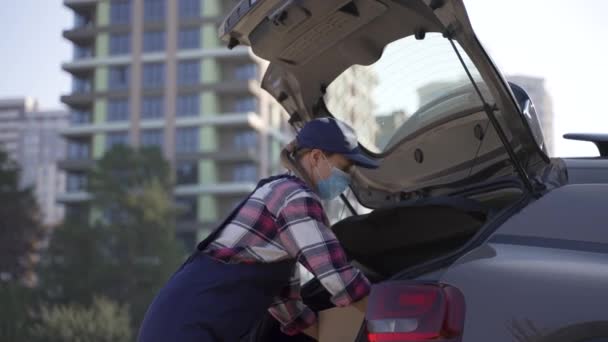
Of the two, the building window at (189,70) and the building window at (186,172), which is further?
the building window at (189,70)

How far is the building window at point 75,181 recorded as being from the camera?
70.5 metres

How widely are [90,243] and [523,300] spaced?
53052mm

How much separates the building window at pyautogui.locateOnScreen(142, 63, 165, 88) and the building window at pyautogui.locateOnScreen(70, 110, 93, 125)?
201 inches

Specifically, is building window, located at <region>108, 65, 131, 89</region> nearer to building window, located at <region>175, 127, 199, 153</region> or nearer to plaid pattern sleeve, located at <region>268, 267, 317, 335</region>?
building window, located at <region>175, 127, 199, 153</region>

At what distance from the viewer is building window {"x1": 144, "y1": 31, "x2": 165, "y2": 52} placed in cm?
6969

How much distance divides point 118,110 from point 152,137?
3.51 m

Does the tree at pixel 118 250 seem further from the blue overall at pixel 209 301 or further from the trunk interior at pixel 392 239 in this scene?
the blue overall at pixel 209 301

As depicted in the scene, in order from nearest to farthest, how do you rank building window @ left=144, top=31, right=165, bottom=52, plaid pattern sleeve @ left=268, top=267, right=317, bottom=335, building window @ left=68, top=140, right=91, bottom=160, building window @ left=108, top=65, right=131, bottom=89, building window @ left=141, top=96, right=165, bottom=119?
plaid pattern sleeve @ left=268, top=267, right=317, bottom=335 → building window @ left=141, top=96, right=165, bottom=119 → building window @ left=144, top=31, right=165, bottom=52 → building window @ left=108, top=65, right=131, bottom=89 → building window @ left=68, top=140, right=91, bottom=160

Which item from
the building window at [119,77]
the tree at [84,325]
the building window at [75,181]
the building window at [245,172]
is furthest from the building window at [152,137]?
the tree at [84,325]

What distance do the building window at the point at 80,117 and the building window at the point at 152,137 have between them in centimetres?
461

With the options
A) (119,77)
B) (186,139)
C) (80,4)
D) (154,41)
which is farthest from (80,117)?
(186,139)

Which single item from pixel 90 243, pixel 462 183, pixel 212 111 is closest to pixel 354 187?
Answer: pixel 462 183

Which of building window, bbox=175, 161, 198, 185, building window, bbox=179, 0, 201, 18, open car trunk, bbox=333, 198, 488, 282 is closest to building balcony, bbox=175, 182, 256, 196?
A: building window, bbox=175, 161, 198, 185

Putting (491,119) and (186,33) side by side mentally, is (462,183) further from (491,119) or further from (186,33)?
(186,33)
